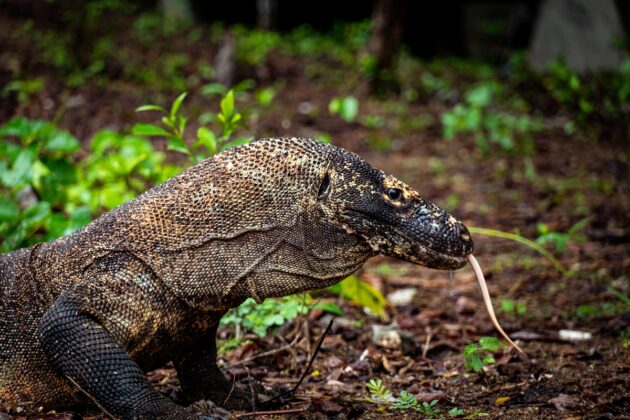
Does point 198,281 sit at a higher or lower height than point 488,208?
higher

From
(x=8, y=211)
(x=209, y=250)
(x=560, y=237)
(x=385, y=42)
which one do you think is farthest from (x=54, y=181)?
(x=385, y=42)

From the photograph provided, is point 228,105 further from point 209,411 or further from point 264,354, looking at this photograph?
point 209,411

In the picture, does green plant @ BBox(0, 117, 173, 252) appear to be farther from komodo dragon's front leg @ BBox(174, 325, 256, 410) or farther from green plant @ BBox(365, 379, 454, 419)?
green plant @ BBox(365, 379, 454, 419)

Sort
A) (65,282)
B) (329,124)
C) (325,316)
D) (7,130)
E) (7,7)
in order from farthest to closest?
1. (7,7)
2. (329,124)
3. (325,316)
4. (7,130)
5. (65,282)

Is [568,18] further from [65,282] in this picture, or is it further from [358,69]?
[65,282]

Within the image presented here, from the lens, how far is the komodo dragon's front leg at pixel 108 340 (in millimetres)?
2609

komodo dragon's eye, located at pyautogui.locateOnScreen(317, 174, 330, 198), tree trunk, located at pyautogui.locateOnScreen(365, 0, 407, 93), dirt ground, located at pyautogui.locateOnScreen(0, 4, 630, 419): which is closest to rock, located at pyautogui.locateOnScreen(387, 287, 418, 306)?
dirt ground, located at pyautogui.locateOnScreen(0, 4, 630, 419)

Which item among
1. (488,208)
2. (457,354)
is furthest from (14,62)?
(457,354)

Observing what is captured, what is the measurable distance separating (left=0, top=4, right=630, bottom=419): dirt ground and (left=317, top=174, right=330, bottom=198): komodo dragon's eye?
2.78 ft

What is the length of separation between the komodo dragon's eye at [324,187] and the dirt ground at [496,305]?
85 centimetres

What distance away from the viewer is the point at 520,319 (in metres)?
4.56

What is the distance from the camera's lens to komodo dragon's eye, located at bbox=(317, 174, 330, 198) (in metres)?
2.86

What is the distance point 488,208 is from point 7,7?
11.0 metres

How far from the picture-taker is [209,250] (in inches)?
109
